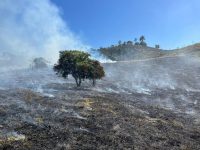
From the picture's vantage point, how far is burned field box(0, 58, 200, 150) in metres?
45.0

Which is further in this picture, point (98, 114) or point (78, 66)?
point (78, 66)

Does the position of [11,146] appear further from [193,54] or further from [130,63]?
[193,54]

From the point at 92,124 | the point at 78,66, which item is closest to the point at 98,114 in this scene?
the point at 92,124

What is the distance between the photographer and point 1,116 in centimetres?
5072

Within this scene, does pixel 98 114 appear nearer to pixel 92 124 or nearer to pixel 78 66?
pixel 92 124

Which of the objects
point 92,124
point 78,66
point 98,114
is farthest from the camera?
point 78,66

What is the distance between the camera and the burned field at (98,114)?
45031 mm

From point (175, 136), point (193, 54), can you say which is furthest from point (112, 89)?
point (193, 54)

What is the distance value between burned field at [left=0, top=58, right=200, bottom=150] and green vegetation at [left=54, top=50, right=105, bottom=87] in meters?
2.47

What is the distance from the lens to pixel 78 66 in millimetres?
78938

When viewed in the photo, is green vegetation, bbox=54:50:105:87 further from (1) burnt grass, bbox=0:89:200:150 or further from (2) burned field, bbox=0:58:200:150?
(1) burnt grass, bbox=0:89:200:150

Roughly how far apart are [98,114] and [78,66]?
80.6 ft

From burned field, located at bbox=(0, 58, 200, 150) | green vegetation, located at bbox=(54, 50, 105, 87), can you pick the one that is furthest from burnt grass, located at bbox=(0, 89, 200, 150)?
green vegetation, located at bbox=(54, 50, 105, 87)

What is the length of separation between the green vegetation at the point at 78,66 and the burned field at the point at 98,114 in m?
2.47
